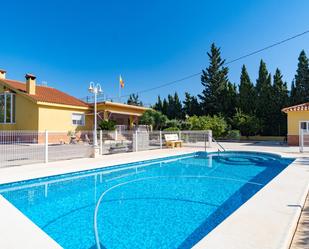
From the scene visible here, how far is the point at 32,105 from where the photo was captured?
21.5 metres

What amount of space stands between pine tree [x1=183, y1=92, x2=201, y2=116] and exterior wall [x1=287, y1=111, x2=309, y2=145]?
16.7 m

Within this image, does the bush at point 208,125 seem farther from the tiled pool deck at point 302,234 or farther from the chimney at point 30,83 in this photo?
the tiled pool deck at point 302,234

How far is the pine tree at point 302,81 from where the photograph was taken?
29.5m

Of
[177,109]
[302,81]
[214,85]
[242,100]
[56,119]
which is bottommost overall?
[56,119]

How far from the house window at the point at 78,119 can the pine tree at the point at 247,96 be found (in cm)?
2064

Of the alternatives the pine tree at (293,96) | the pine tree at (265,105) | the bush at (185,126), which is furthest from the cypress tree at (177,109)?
the pine tree at (293,96)

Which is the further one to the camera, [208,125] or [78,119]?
[208,125]

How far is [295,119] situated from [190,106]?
18.1 meters

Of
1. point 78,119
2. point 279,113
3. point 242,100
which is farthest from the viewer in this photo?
point 242,100

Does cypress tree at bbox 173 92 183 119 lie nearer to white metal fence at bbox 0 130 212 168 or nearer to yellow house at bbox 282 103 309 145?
white metal fence at bbox 0 130 212 168

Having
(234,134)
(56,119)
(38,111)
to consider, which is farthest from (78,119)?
(234,134)

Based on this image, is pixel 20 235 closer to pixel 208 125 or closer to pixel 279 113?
pixel 208 125

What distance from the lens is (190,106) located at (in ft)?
123

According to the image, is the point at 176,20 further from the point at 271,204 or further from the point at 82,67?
the point at 271,204
